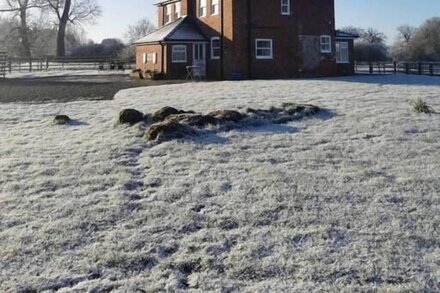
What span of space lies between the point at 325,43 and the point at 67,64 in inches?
1241

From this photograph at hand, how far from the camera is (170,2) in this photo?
124 feet

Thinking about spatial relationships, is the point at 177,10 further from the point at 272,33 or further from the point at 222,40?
the point at 272,33

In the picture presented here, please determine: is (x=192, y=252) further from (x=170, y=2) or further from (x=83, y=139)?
(x=170, y=2)

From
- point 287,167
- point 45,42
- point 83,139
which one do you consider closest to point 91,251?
point 287,167

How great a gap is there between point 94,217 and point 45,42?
294 ft

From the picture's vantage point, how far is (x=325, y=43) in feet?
109

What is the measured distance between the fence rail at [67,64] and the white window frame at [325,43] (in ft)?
80.5

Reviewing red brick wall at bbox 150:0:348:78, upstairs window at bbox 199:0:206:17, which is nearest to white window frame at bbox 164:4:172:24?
upstairs window at bbox 199:0:206:17

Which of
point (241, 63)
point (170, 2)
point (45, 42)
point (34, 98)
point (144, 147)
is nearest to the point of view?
point (144, 147)

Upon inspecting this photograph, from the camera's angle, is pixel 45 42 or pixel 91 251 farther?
pixel 45 42

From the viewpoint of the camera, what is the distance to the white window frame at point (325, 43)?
32956mm

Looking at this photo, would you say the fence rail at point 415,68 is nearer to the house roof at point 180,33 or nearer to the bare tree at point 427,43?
the house roof at point 180,33

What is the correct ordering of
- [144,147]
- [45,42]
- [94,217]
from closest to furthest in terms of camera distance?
[94,217], [144,147], [45,42]

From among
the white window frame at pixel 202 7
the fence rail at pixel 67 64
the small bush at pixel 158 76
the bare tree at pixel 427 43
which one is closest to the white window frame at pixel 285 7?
the white window frame at pixel 202 7
